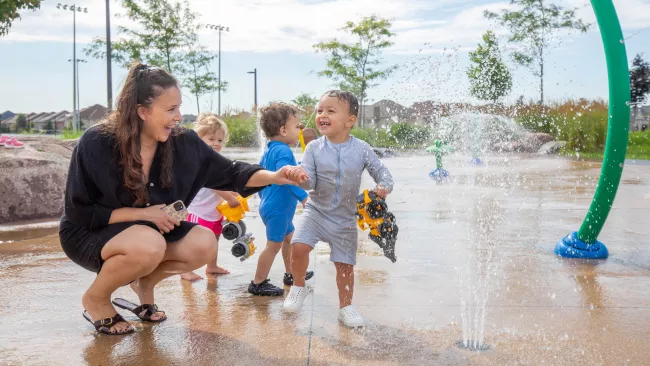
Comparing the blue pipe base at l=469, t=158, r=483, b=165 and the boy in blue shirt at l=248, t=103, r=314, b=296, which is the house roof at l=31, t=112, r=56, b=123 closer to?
the blue pipe base at l=469, t=158, r=483, b=165

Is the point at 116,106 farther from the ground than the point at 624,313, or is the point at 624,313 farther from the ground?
the point at 116,106

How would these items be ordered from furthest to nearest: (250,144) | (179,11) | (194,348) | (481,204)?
1. (179,11)
2. (250,144)
3. (481,204)
4. (194,348)

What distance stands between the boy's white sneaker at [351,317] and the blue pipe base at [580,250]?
2.27 metres

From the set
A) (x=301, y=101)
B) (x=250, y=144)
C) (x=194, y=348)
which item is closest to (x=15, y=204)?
(x=194, y=348)

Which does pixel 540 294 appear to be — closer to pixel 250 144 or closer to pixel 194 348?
pixel 194 348

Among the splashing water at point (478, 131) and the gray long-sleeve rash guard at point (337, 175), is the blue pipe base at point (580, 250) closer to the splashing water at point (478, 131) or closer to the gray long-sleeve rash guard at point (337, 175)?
the gray long-sleeve rash guard at point (337, 175)

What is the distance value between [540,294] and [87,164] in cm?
267

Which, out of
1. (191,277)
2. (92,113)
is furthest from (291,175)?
(92,113)

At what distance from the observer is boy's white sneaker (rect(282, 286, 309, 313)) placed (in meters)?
3.77

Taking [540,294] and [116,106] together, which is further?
[540,294]

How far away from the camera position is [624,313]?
367 centimetres

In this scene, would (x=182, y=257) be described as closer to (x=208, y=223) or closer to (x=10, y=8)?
(x=208, y=223)

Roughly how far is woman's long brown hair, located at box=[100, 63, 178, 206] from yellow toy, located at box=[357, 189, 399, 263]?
102 centimetres

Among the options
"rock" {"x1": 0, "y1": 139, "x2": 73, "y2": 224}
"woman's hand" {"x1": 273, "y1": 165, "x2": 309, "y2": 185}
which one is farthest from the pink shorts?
"rock" {"x1": 0, "y1": 139, "x2": 73, "y2": 224}
